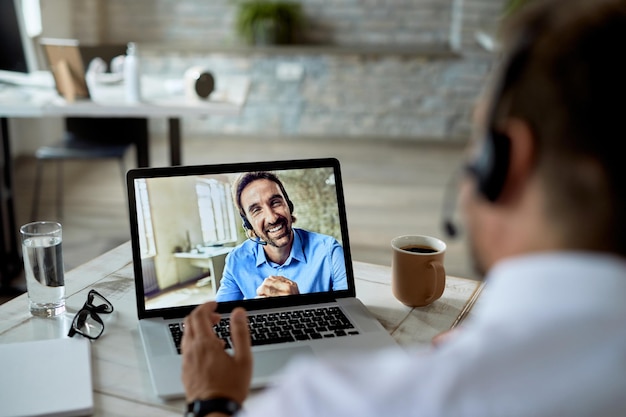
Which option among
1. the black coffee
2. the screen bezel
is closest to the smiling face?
the black coffee

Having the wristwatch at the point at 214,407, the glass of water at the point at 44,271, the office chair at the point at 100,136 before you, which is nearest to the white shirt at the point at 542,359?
the wristwatch at the point at 214,407

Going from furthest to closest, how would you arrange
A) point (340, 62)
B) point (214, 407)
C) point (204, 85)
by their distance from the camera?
point (340, 62)
point (204, 85)
point (214, 407)

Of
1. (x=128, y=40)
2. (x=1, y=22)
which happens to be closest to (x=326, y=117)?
(x=128, y=40)

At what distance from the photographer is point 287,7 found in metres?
→ 5.12

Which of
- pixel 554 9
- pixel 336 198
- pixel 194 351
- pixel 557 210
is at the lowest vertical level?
pixel 194 351

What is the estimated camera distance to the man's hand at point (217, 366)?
823mm

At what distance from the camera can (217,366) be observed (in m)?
0.84

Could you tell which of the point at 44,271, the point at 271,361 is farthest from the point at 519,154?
the point at 44,271

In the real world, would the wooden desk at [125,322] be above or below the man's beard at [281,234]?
below

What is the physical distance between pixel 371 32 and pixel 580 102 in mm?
4927

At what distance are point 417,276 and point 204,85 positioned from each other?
5.87 feet

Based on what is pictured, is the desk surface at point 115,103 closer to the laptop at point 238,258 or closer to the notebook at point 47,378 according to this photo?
the laptop at point 238,258

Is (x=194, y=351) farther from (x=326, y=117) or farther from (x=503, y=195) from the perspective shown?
(x=326, y=117)

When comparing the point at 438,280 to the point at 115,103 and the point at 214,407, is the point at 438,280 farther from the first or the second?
the point at 115,103
